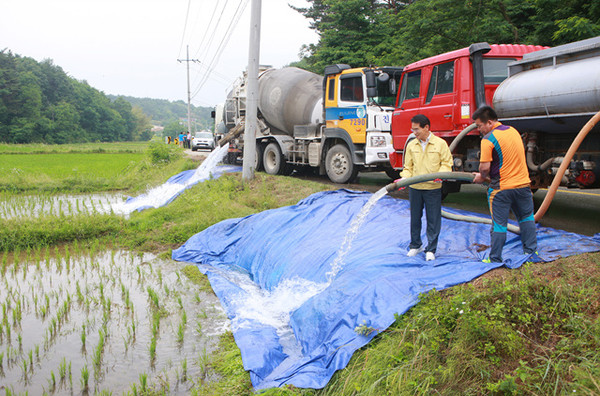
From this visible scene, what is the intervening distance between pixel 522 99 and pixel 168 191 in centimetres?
1226

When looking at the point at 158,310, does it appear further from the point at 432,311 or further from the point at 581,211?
the point at 581,211

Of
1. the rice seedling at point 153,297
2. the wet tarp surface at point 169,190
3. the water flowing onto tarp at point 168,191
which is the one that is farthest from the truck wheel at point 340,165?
the rice seedling at point 153,297

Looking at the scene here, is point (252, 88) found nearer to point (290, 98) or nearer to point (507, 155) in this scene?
point (290, 98)

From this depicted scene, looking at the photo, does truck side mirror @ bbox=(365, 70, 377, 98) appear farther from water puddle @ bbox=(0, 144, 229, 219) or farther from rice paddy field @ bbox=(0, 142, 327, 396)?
water puddle @ bbox=(0, 144, 229, 219)

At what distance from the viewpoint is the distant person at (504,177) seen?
4.79 m

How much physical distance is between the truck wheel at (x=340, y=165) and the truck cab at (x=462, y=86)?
3.20 metres

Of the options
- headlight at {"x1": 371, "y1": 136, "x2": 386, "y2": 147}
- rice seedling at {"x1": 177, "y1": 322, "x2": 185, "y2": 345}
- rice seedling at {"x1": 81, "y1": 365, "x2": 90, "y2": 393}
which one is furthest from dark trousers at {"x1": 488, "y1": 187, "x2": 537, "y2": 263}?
headlight at {"x1": 371, "y1": 136, "x2": 386, "y2": 147}

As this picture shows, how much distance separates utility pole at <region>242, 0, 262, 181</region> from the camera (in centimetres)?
1254

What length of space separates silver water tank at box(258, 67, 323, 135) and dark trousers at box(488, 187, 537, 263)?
9.27 m

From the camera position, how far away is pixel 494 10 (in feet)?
50.5

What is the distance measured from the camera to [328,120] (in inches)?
495

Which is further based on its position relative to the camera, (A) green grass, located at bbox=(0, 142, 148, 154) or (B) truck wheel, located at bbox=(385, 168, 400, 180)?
(A) green grass, located at bbox=(0, 142, 148, 154)

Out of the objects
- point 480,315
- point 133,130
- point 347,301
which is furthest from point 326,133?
point 133,130

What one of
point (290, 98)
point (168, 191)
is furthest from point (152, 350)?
point (168, 191)
